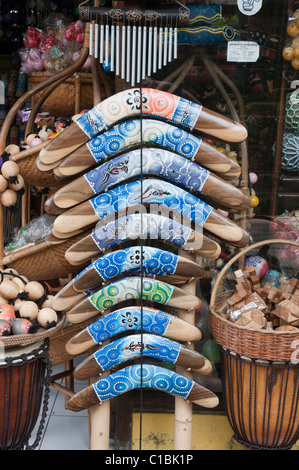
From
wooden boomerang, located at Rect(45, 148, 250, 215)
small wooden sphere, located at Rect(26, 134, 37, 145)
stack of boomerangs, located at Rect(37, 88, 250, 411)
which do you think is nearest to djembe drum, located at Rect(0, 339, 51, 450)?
stack of boomerangs, located at Rect(37, 88, 250, 411)

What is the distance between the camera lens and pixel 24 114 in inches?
117

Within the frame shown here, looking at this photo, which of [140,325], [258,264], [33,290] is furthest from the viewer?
[258,264]

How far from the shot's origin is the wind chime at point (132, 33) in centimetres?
199

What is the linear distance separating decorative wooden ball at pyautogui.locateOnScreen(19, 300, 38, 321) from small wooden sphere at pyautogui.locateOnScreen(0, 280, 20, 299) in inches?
3.2

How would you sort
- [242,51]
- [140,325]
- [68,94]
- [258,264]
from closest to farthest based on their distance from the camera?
[140,325] < [242,51] < [258,264] < [68,94]

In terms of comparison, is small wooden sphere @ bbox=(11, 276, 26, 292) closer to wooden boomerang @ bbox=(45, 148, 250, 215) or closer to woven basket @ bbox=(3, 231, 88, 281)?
woven basket @ bbox=(3, 231, 88, 281)

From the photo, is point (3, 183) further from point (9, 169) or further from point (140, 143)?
point (140, 143)

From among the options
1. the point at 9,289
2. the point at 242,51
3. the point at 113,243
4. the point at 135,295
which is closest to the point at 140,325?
the point at 135,295

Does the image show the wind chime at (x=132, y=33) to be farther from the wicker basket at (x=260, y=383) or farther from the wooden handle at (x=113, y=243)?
the wicker basket at (x=260, y=383)

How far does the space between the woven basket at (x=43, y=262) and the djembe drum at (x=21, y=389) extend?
0.45 m

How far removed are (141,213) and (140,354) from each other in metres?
0.57

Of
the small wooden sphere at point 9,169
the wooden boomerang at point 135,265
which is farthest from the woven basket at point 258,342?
the small wooden sphere at point 9,169

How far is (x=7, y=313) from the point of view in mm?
2061

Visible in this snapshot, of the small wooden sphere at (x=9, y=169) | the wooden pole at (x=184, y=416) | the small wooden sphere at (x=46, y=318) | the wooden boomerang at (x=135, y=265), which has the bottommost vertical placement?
the wooden pole at (x=184, y=416)
